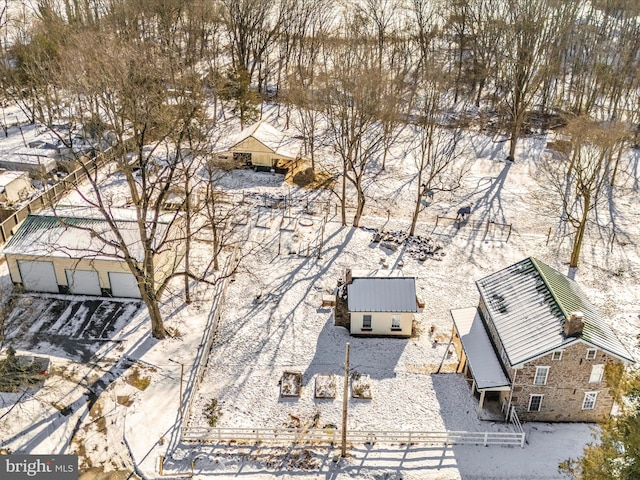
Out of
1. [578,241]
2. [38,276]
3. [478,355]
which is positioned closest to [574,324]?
[478,355]

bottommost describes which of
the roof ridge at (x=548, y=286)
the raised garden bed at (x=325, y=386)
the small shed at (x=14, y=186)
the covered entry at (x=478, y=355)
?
the raised garden bed at (x=325, y=386)

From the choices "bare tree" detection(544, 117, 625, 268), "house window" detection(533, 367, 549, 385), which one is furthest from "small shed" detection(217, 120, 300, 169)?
"house window" detection(533, 367, 549, 385)

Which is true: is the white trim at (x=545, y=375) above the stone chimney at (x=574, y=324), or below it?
below

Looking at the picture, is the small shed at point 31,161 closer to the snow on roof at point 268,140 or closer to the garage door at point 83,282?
the snow on roof at point 268,140

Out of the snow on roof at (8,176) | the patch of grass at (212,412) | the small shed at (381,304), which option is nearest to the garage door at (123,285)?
the patch of grass at (212,412)

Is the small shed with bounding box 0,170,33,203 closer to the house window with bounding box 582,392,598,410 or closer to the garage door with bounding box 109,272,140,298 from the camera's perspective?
the garage door with bounding box 109,272,140,298

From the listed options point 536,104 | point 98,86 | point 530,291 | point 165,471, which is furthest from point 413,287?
point 536,104
